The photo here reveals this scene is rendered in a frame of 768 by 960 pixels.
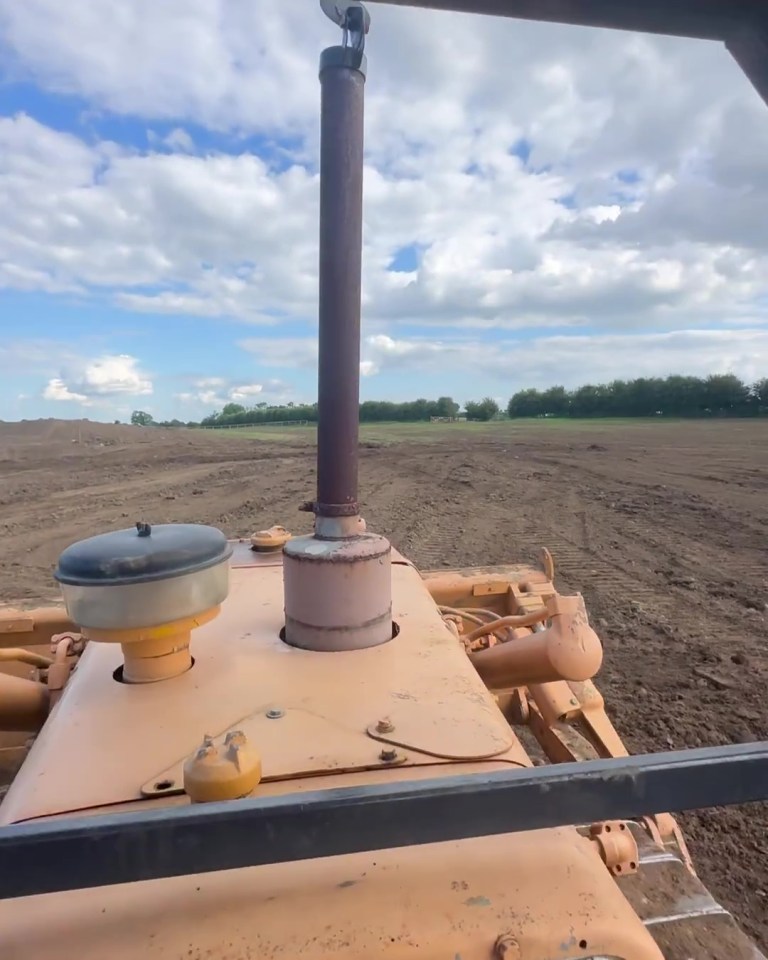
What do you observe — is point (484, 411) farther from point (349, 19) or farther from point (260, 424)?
point (349, 19)

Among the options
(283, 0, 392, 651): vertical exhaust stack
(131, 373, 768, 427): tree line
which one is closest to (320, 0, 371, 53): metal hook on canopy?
(283, 0, 392, 651): vertical exhaust stack

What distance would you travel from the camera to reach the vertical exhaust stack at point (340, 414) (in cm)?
170

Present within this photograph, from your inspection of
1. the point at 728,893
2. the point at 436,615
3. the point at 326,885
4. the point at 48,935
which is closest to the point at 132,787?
the point at 48,935

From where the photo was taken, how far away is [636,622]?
5.84 m

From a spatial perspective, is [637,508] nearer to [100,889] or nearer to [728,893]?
[728,893]

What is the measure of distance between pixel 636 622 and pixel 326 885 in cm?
515

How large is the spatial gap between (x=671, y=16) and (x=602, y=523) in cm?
890

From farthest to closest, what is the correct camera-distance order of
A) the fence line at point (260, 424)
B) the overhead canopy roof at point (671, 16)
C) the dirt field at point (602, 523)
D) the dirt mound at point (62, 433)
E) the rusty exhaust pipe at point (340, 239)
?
the fence line at point (260, 424) → the dirt mound at point (62, 433) → the dirt field at point (602, 523) → the rusty exhaust pipe at point (340, 239) → the overhead canopy roof at point (671, 16)

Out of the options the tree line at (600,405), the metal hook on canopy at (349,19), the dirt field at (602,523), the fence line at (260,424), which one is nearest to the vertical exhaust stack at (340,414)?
the metal hook on canopy at (349,19)

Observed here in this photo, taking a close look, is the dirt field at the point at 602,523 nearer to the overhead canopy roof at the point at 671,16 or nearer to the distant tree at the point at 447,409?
the overhead canopy roof at the point at 671,16

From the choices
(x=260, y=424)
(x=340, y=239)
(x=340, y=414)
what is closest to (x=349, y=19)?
(x=340, y=239)

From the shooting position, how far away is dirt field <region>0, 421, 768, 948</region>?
4.23m

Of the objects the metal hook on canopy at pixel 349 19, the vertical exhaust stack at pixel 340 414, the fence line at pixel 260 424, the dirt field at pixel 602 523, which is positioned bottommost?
the fence line at pixel 260 424

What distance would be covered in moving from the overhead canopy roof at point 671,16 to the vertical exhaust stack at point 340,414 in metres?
0.72
